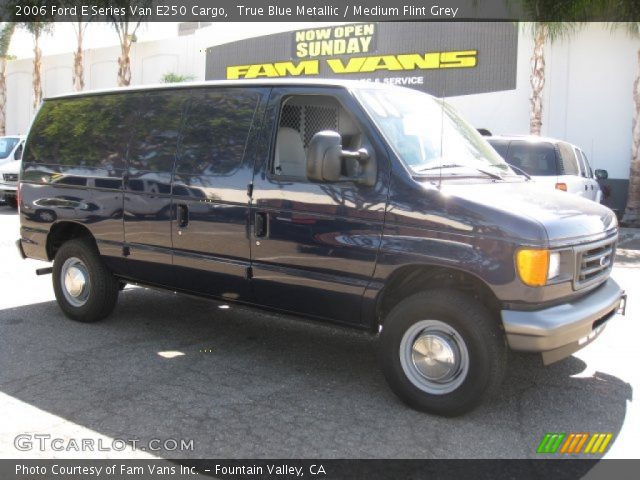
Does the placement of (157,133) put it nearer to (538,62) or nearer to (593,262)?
(593,262)

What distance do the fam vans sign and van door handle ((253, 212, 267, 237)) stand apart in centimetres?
1352

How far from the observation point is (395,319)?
14.0 ft

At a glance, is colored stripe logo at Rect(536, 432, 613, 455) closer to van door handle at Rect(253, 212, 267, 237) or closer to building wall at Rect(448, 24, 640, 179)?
van door handle at Rect(253, 212, 267, 237)

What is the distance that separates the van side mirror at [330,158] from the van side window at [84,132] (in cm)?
222

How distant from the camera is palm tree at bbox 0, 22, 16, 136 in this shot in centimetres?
2847

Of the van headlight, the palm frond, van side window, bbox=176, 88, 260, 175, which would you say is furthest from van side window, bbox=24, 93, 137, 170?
the palm frond

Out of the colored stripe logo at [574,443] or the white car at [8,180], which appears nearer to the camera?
the colored stripe logo at [574,443]

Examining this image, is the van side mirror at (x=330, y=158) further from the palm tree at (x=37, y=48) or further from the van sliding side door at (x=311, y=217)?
the palm tree at (x=37, y=48)

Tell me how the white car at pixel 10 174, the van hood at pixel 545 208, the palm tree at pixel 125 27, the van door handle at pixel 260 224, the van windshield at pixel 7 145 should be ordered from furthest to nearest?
the palm tree at pixel 125 27 < the van windshield at pixel 7 145 < the white car at pixel 10 174 < the van door handle at pixel 260 224 < the van hood at pixel 545 208

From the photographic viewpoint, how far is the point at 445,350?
13.5 feet

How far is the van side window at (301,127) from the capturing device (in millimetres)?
4805

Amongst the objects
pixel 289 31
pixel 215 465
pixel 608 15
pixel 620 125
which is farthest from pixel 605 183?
pixel 215 465

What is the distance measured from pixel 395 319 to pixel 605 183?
1474 cm

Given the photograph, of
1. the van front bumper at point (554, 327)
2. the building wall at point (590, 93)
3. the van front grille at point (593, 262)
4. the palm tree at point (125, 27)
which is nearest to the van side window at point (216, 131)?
the van front bumper at point (554, 327)
